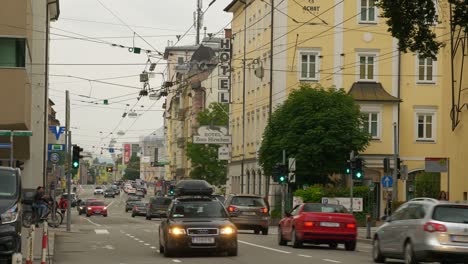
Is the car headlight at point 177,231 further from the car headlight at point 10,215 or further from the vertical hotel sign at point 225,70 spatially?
the vertical hotel sign at point 225,70

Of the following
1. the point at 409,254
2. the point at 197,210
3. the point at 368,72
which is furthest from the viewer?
the point at 368,72

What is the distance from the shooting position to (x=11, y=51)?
4419cm

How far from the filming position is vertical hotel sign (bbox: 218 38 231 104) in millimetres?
82062

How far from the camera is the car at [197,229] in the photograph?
24797 millimetres

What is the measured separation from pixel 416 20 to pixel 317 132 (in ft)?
112

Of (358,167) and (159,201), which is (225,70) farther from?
(358,167)

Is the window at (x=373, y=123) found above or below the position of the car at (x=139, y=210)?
above

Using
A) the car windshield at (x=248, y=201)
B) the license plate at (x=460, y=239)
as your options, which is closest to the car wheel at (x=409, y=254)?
the license plate at (x=460, y=239)

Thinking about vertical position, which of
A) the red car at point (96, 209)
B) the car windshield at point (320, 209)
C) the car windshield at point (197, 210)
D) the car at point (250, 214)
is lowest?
the red car at point (96, 209)

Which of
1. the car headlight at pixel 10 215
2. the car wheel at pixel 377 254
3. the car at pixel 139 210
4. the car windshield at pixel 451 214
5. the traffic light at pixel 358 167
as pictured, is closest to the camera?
the car headlight at pixel 10 215

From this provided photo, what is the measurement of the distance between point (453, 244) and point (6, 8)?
28.4 metres

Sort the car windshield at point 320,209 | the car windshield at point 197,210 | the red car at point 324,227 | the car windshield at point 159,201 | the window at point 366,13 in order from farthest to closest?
the window at point 366,13 → the car windshield at point 159,201 → the car windshield at point 320,209 → the red car at point 324,227 → the car windshield at point 197,210

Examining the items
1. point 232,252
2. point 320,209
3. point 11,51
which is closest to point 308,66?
point 11,51

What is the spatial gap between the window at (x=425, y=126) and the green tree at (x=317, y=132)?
775 cm
